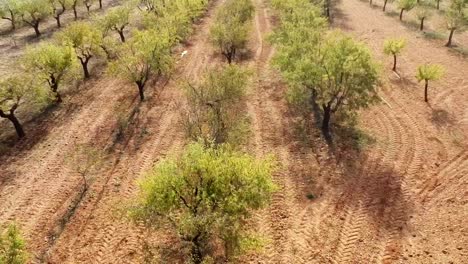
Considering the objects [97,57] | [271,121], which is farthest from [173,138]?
[97,57]

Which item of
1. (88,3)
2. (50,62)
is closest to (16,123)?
(50,62)

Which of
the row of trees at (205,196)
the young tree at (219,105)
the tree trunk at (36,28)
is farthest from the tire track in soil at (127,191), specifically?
the tree trunk at (36,28)

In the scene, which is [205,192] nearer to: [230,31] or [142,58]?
[142,58]

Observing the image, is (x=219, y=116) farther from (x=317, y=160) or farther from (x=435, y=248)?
(x=435, y=248)

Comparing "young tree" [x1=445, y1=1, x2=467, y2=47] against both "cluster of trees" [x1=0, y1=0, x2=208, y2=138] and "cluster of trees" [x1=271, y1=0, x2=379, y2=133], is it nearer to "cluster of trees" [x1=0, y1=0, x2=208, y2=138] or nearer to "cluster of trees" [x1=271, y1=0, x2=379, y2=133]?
"cluster of trees" [x1=271, y1=0, x2=379, y2=133]

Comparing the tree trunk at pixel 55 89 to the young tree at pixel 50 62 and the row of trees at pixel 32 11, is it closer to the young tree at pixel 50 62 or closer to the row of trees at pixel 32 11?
the young tree at pixel 50 62
